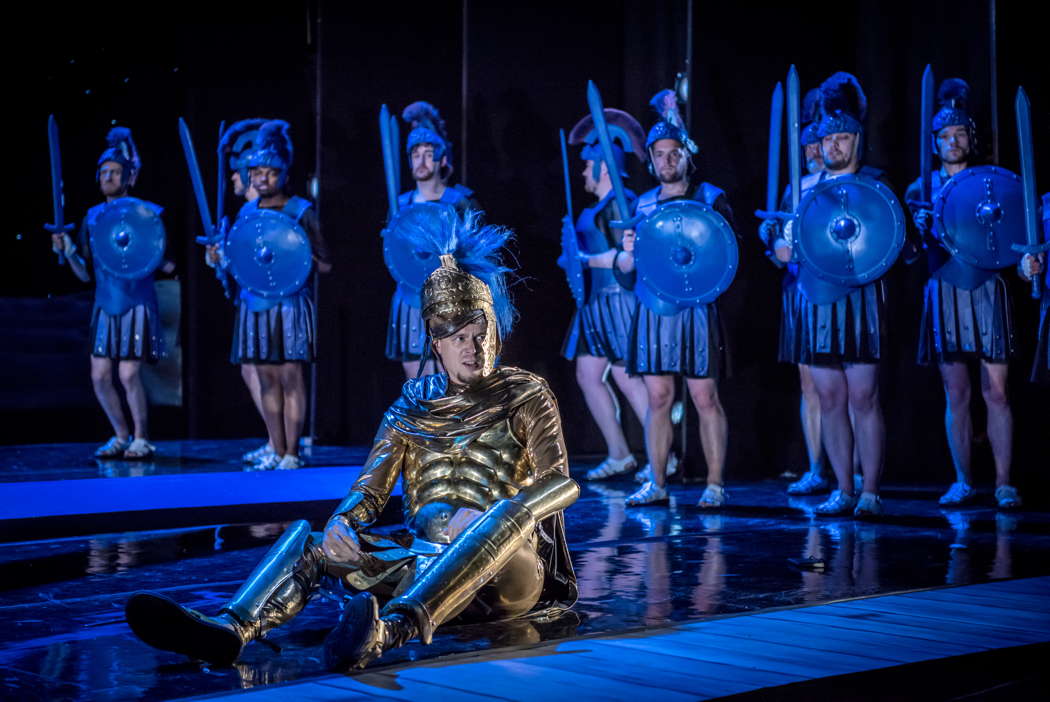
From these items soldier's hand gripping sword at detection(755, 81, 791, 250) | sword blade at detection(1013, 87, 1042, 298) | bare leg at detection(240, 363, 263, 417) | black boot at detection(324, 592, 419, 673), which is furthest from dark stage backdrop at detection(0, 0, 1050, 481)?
black boot at detection(324, 592, 419, 673)

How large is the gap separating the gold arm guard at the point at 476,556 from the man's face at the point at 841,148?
3.43m

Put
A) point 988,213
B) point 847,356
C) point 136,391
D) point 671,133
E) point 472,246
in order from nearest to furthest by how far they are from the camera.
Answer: point 472,246 < point 847,356 < point 988,213 < point 671,133 < point 136,391

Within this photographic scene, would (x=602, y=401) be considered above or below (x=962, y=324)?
below

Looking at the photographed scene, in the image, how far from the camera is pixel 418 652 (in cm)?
350

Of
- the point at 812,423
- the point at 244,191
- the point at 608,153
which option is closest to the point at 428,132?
the point at 244,191

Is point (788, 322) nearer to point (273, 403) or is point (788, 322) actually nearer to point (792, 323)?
point (792, 323)

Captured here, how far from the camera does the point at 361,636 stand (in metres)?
3.11

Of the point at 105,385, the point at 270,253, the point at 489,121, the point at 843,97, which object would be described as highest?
the point at 489,121

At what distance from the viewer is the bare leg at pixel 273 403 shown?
26.9 ft

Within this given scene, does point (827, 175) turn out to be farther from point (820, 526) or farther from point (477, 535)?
point (477, 535)

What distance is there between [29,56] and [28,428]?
268 cm

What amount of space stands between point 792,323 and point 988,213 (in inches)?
44.8

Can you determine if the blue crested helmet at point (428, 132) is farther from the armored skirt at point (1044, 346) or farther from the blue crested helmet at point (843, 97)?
the armored skirt at point (1044, 346)

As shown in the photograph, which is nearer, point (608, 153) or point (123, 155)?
point (608, 153)
